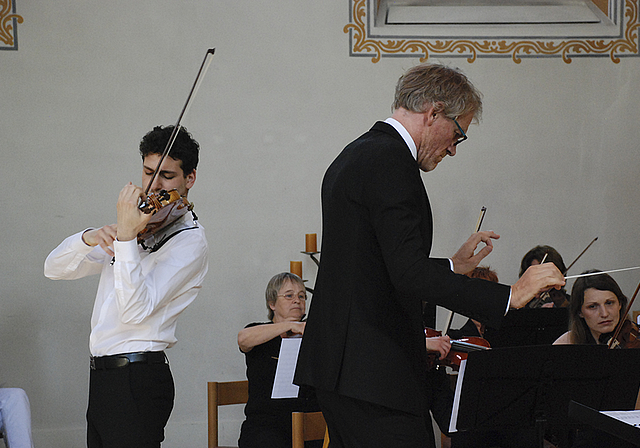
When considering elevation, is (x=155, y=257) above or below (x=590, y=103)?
below

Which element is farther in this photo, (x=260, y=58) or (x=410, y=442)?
(x=260, y=58)

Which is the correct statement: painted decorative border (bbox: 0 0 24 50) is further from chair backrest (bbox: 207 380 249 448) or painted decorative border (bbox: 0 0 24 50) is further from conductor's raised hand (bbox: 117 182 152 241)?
conductor's raised hand (bbox: 117 182 152 241)

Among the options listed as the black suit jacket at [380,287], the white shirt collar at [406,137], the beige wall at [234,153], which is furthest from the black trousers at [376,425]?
the beige wall at [234,153]

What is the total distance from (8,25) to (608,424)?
4.02 m

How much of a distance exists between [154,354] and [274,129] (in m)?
2.55

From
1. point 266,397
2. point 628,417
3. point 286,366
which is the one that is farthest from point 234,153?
point 628,417

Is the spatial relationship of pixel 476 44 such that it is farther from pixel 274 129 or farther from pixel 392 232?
pixel 392 232

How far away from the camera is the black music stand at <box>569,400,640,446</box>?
1602 millimetres

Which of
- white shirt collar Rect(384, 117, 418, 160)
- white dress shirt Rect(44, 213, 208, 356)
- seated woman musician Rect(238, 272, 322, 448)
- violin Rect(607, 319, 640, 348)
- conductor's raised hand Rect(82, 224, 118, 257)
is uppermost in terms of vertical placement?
white shirt collar Rect(384, 117, 418, 160)

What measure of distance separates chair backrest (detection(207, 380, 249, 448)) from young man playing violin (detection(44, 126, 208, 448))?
2.34 ft

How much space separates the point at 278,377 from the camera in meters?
2.71

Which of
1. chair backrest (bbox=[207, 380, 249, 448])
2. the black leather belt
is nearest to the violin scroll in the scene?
the black leather belt

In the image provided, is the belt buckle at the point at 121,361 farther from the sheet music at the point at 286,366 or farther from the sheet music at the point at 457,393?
the sheet music at the point at 457,393

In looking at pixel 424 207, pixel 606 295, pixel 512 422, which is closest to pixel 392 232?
pixel 424 207
